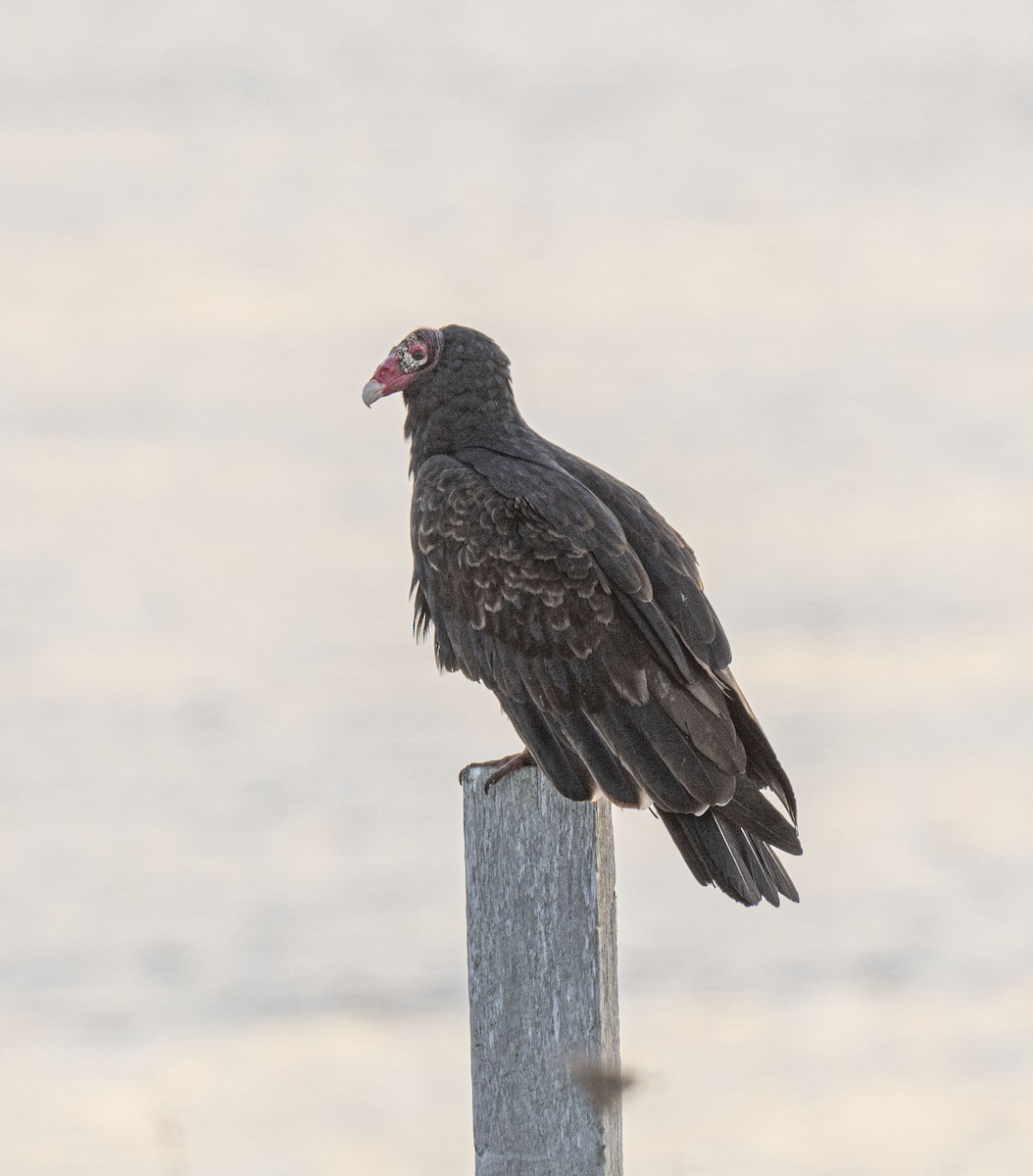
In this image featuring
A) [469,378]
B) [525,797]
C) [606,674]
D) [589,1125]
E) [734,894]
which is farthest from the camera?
[469,378]

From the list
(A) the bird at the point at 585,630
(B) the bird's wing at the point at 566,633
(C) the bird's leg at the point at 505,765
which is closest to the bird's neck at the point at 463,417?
(A) the bird at the point at 585,630

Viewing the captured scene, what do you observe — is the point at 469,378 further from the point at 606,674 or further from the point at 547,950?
the point at 547,950

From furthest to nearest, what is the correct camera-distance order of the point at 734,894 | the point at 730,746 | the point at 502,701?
the point at 502,701, the point at 730,746, the point at 734,894

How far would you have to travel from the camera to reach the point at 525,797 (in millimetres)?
2482

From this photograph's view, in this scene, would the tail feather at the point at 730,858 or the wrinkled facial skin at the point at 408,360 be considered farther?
the wrinkled facial skin at the point at 408,360

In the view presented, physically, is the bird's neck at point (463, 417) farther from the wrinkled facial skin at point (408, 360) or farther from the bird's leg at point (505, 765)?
the bird's leg at point (505, 765)

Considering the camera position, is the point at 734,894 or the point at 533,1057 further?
the point at 734,894

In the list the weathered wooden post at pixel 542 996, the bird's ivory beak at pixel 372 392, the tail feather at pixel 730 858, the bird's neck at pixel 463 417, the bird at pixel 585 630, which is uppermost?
the bird's ivory beak at pixel 372 392

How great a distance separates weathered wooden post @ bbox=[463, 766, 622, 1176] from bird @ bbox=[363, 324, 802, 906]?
236 millimetres

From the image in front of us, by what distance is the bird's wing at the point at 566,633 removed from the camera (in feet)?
9.65

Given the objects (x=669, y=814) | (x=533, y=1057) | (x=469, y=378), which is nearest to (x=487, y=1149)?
(x=533, y=1057)

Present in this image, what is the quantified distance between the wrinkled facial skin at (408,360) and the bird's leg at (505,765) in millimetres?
1420

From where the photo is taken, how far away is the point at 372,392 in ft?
13.6

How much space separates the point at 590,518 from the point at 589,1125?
1455 mm
